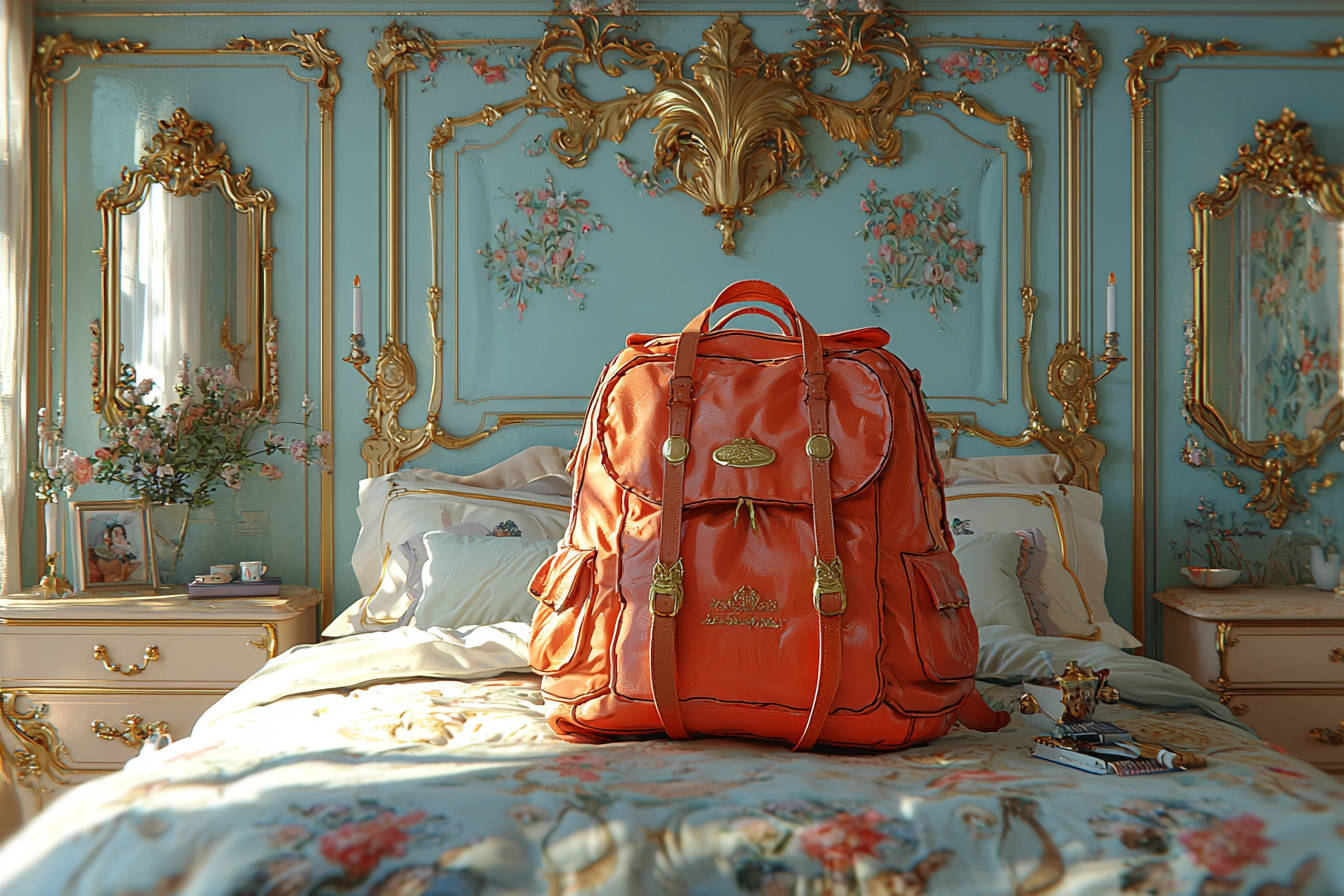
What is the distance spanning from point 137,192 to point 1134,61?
3221mm

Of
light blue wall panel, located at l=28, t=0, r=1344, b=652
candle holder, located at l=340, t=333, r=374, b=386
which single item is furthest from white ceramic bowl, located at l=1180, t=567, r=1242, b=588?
candle holder, located at l=340, t=333, r=374, b=386

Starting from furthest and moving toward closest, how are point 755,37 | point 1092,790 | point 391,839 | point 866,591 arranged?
point 755,37, point 866,591, point 1092,790, point 391,839

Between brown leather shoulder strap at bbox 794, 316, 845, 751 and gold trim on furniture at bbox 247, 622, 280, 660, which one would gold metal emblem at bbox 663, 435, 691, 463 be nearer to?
brown leather shoulder strap at bbox 794, 316, 845, 751

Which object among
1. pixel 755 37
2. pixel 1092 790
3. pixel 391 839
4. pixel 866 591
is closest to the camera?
pixel 391 839

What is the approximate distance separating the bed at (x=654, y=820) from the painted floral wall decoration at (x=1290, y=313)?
75.3 inches

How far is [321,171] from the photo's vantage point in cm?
286

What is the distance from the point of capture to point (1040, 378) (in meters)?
2.82

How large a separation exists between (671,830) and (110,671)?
214cm

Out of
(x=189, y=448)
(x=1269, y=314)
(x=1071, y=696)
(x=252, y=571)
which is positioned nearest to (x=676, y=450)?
(x=1071, y=696)

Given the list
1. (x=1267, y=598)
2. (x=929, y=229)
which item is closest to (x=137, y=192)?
(x=929, y=229)

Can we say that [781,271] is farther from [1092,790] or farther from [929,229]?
[1092,790]

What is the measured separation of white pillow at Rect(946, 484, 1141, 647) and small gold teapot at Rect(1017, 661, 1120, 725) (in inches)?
38.6

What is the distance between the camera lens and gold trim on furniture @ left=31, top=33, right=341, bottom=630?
A: 2.84m

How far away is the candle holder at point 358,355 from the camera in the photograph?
108 inches
